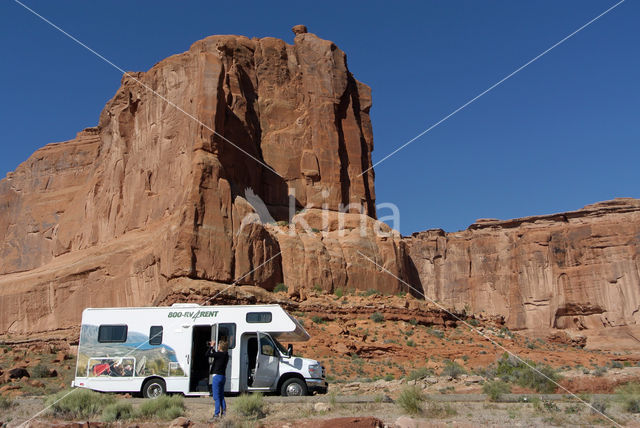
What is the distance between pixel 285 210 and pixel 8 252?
1289 inches

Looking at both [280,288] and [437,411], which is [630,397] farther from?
[280,288]

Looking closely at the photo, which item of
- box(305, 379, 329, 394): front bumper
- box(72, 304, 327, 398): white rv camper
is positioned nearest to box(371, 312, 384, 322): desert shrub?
box(72, 304, 327, 398): white rv camper

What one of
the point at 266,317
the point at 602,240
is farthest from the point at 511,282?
the point at 266,317

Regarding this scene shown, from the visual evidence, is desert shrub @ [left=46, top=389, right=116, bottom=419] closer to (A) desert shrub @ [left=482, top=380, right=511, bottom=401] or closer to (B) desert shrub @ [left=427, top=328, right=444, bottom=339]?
(A) desert shrub @ [left=482, top=380, right=511, bottom=401]

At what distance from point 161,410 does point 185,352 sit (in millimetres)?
4848

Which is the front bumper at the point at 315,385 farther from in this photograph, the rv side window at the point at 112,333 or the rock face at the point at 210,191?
the rock face at the point at 210,191

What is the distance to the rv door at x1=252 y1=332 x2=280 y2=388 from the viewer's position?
1928 cm

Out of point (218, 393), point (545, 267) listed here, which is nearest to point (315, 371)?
point (218, 393)

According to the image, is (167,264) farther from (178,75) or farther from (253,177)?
(178,75)

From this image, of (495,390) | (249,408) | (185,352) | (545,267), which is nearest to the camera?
(249,408)

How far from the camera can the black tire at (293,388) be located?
62.9 ft

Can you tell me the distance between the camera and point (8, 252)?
6875 centimetres

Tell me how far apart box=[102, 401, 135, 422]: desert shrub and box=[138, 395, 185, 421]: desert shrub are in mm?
238

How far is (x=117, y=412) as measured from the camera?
14.5 metres
